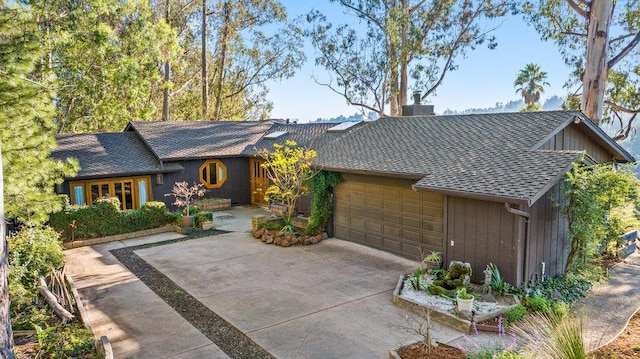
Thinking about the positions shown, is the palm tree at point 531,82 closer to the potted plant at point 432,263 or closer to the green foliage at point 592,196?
the green foliage at point 592,196

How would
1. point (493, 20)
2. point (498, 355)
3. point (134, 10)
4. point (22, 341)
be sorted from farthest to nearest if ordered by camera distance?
point (493, 20) → point (134, 10) → point (22, 341) → point (498, 355)

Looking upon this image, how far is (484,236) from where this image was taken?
29.0 ft

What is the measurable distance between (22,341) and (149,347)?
1.79 metres

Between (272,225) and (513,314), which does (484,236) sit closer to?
(513,314)

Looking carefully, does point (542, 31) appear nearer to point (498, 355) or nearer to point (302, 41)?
point (302, 41)

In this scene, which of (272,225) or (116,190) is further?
(116,190)

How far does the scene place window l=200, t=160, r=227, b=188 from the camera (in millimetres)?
18828

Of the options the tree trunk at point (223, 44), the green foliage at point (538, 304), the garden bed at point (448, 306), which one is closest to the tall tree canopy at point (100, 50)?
the tree trunk at point (223, 44)

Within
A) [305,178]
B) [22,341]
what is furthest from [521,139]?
[22,341]

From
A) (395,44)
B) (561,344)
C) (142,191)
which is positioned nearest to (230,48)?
(395,44)

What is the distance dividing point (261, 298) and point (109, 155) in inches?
456

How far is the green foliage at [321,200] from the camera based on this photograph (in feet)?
43.1

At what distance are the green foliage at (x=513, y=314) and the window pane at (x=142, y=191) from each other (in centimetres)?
1404

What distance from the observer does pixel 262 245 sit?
42.0 feet
